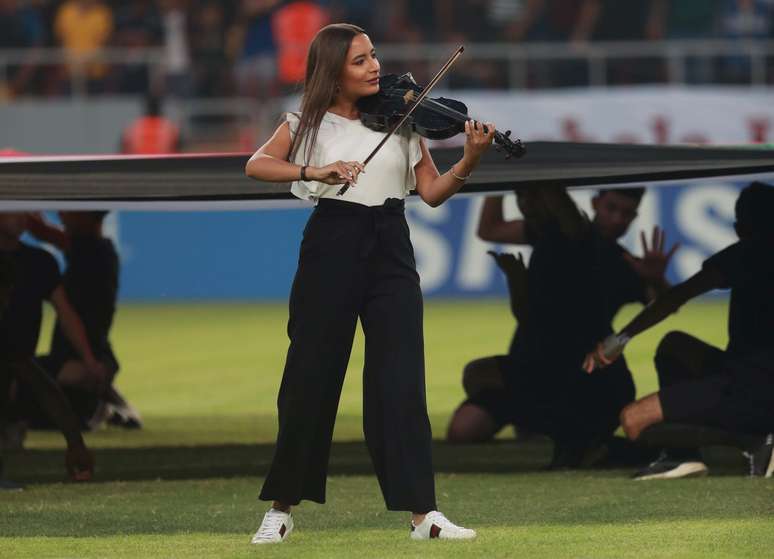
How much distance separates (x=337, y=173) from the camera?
5008mm

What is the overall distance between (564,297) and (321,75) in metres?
3.22

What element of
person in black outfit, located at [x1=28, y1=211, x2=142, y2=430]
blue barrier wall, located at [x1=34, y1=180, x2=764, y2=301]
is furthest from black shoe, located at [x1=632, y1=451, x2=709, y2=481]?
blue barrier wall, located at [x1=34, y1=180, x2=764, y2=301]

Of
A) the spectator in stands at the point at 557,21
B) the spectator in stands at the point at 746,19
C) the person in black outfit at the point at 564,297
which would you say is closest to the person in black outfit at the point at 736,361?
the person in black outfit at the point at 564,297

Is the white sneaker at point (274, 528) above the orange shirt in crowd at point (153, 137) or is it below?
below

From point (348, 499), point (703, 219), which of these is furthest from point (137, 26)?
point (348, 499)

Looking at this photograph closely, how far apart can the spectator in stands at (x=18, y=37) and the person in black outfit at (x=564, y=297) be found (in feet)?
41.6

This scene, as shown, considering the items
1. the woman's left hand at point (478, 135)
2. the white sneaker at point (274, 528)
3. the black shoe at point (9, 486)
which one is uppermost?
the woman's left hand at point (478, 135)

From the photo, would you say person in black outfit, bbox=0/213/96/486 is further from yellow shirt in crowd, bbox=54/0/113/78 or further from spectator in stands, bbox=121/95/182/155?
yellow shirt in crowd, bbox=54/0/113/78

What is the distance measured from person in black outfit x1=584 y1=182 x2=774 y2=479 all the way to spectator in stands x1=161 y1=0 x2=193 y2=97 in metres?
13.3

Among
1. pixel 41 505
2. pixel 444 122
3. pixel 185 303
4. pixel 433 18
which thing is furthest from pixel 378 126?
pixel 433 18

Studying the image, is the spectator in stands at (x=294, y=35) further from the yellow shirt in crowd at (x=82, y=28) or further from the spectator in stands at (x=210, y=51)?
the yellow shirt in crowd at (x=82, y=28)

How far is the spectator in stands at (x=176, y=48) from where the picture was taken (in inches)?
786

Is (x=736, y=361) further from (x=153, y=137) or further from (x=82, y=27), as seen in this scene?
(x=82, y=27)

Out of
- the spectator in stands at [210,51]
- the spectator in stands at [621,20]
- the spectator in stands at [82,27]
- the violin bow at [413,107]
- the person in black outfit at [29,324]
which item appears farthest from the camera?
the spectator in stands at [82,27]
